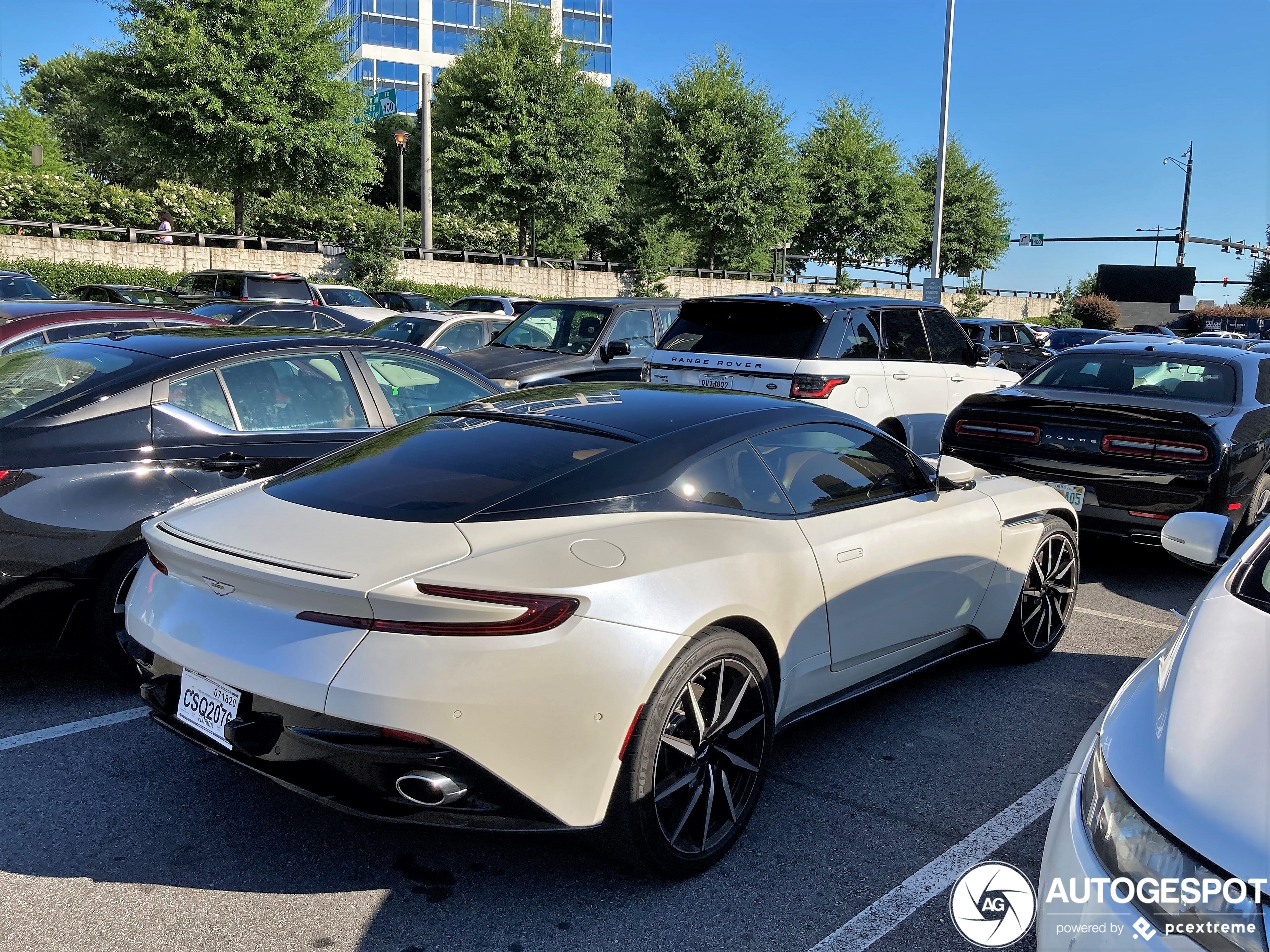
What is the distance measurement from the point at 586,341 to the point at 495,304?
309 inches

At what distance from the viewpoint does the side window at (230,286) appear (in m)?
20.2

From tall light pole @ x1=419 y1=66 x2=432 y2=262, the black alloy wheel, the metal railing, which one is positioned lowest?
the black alloy wheel

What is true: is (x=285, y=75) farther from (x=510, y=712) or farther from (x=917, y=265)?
(x=917, y=265)

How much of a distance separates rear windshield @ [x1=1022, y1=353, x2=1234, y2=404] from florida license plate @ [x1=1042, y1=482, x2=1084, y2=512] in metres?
1.33

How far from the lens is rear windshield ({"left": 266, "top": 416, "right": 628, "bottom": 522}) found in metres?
3.00

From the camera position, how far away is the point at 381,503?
3037 mm

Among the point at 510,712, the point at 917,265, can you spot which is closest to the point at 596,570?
the point at 510,712

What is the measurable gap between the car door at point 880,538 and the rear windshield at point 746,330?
374cm

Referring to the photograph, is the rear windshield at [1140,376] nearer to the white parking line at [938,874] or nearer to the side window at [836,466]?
the side window at [836,466]

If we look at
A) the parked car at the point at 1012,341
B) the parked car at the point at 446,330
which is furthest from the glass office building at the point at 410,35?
the parked car at the point at 446,330

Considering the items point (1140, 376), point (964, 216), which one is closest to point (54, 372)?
point (1140, 376)

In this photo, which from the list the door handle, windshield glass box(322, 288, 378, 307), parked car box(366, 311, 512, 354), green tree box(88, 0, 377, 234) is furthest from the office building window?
the door handle

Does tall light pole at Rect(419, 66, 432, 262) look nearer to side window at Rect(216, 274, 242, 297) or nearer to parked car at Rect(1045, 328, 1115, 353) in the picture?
side window at Rect(216, 274, 242, 297)

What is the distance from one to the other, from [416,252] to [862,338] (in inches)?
1146
